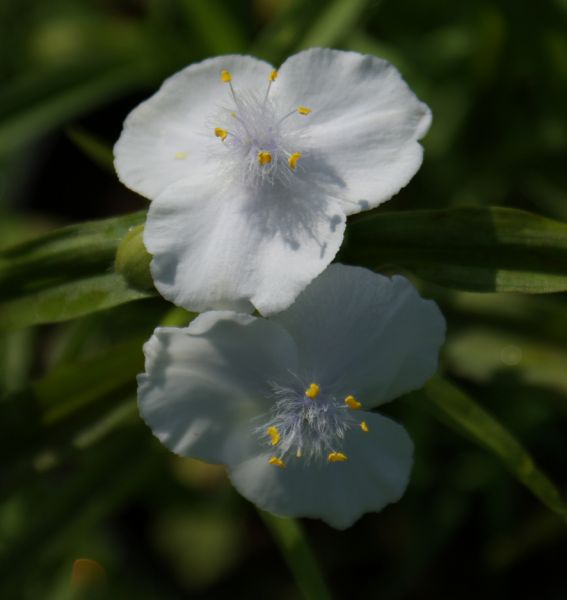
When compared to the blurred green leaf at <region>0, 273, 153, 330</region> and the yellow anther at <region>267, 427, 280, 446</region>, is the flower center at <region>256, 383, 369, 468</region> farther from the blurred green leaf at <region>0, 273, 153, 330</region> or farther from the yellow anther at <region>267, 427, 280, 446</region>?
the blurred green leaf at <region>0, 273, 153, 330</region>

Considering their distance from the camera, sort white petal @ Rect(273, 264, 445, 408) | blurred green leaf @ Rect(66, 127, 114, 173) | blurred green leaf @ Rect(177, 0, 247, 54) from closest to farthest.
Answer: white petal @ Rect(273, 264, 445, 408) < blurred green leaf @ Rect(66, 127, 114, 173) < blurred green leaf @ Rect(177, 0, 247, 54)

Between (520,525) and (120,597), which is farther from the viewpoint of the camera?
(120,597)

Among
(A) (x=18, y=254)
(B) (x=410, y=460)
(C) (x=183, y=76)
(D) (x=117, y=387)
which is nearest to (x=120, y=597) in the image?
(D) (x=117, y=387)

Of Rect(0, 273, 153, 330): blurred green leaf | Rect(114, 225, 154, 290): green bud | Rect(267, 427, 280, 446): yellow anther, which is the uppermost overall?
Rect(114, 225, 154, 290): green bud

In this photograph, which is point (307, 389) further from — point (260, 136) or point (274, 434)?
point (260, 136)

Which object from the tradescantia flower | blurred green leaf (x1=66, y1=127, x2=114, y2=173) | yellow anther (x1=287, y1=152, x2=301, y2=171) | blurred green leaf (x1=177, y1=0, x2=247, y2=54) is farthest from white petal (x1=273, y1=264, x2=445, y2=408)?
blurred green leaf (x1=177, y1=0, x2=247, y2=54)

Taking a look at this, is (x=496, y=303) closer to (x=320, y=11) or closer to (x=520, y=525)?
(x=520, y=525)

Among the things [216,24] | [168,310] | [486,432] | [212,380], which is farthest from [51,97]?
[486,432]
